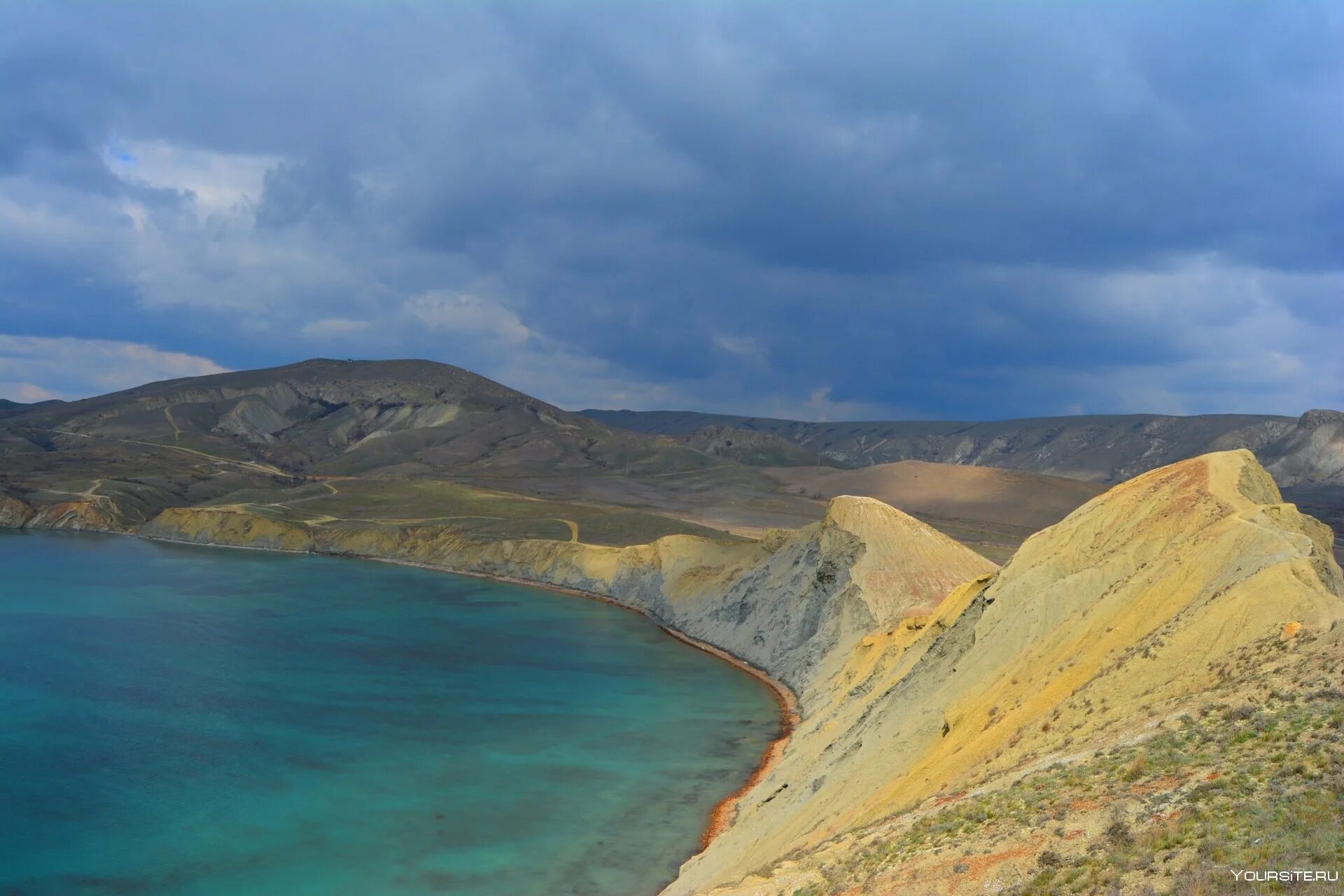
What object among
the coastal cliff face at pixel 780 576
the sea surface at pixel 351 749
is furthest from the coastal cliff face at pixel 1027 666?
the sea surface at pixel 351 749

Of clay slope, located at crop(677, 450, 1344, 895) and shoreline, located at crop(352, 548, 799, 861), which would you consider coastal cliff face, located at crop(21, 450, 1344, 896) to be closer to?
clay slope, located at crop(677, 450, 1344, 895)

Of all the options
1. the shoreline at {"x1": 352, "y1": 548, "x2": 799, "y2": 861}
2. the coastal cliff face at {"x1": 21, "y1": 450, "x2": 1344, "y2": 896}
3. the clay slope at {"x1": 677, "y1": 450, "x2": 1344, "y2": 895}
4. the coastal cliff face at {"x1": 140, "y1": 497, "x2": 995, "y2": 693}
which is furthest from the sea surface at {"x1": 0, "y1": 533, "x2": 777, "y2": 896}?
the clay slope at {"x1": 677, "y1": 450, "x2": 1344, "y2": 895}

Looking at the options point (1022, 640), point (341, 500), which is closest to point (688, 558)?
point (1022, 640)

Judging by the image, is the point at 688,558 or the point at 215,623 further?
the point at 688,558

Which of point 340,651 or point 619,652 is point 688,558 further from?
point 340,651

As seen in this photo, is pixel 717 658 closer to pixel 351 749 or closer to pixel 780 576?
pixel 780 576

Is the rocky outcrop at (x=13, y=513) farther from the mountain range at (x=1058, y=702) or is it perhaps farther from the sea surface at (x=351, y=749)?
the mountain range at (x=1058, y=702)
